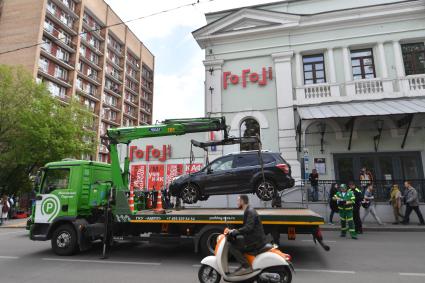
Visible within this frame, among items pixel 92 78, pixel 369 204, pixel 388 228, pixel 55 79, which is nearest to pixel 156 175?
pixel 369 204

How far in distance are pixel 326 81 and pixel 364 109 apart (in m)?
3.58

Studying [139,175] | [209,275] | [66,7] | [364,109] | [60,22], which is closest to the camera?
→ [209,275]

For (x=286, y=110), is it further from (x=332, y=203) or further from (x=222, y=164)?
(x=222, y=164)

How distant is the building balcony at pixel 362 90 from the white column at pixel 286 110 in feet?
2.12

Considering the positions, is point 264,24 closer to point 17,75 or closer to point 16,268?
point 16,268

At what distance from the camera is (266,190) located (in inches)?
356

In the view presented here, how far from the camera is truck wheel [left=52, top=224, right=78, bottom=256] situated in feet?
27.7

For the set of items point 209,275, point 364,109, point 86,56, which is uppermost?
point 86,56

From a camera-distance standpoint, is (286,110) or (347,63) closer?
(286,110)

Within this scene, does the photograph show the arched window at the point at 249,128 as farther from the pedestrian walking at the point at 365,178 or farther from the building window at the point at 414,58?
the building window at the point at 414,58

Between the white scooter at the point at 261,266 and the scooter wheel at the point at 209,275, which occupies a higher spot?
the white scooter at the point at 261,266

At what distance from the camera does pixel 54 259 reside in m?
8.02

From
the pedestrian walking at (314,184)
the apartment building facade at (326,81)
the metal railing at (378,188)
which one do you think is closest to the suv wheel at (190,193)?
the metal railing at (378,188)

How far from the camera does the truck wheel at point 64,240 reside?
8.45 meters
